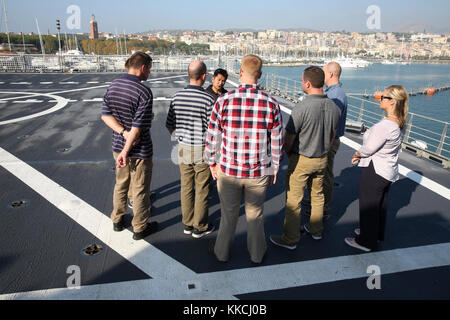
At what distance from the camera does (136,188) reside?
9.39 ft

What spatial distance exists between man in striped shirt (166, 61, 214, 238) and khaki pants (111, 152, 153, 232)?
37 centimetres

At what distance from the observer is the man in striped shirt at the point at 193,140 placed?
8.91ft

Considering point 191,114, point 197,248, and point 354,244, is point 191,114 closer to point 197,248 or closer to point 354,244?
point 197,248

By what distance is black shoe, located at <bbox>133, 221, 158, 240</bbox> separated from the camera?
2918mm

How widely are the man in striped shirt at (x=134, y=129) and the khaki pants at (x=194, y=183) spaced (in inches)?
14.2

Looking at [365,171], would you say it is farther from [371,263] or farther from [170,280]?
[170,280]

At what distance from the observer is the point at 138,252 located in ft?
8.96

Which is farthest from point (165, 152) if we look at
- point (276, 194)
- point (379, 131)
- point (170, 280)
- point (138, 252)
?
point (379, 131)

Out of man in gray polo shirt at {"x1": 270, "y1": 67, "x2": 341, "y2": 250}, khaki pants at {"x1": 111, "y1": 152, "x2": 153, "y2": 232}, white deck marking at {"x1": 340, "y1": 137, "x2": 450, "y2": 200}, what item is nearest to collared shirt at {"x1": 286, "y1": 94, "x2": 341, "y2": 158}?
man in gray polo shirt at {"x1": 270, "y1": 67, "x2": 341, "y2": 250}

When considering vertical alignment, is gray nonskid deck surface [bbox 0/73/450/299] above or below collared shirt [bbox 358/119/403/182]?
below

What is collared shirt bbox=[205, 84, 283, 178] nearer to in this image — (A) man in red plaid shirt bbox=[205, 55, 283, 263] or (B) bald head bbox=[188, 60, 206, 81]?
(A) man in red plaid shirt bbox=[205, 55, 283, 263]

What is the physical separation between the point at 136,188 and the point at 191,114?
91 centimetres

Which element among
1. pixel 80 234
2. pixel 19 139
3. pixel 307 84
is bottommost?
pixel 80 234
